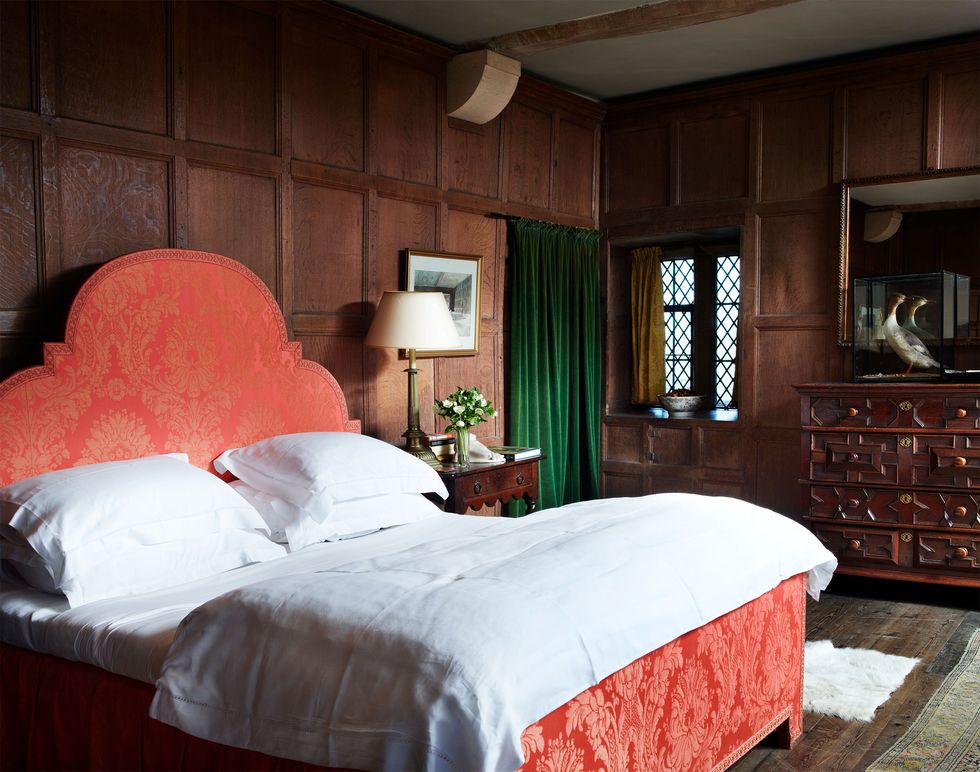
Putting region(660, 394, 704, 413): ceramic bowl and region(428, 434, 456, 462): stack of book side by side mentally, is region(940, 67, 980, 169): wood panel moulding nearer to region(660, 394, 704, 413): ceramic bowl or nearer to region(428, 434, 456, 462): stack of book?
region(660, 394, 704, 413): ceramic bowl

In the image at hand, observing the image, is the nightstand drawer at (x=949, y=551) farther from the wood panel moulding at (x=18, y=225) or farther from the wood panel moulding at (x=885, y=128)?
the wood panel moulding at (x=18, y=225)

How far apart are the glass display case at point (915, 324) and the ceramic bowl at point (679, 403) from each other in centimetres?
113

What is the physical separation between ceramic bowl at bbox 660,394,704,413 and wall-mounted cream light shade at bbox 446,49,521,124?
2.07 meters

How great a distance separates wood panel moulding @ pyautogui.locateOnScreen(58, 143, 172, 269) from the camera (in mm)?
3102

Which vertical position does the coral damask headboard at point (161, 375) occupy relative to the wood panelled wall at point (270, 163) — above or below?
below

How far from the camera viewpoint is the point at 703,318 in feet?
19.4

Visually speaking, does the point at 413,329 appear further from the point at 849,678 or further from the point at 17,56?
the point at 849,678

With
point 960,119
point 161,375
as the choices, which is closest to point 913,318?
point 960,119

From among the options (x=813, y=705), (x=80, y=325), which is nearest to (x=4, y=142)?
(x=80, y=325)

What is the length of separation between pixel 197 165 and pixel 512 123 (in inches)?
83.9

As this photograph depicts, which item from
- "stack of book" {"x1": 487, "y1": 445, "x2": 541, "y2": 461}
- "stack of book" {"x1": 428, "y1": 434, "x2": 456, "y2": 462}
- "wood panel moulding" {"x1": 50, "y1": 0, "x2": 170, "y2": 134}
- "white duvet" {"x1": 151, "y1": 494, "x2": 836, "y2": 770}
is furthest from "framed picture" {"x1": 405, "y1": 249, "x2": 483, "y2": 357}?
"white duvet" {"x1": 151, "y1": 494, "x2": 836, "y2": 770}

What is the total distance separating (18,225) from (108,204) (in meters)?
0.34

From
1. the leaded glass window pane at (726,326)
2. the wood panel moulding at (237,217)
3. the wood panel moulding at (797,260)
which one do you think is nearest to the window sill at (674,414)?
the leaded glass window pane at (726,326)

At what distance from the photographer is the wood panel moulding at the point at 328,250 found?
3.95 metres
